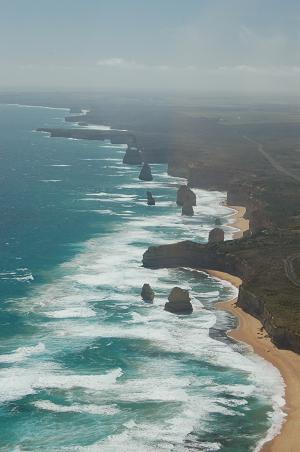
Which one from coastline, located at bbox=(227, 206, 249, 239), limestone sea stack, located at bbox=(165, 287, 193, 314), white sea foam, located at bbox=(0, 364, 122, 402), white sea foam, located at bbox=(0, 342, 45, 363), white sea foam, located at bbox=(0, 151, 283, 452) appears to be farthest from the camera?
coastline, located at bbox=(227, 206, 249, 239)

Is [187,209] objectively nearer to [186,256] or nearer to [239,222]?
[239,222]

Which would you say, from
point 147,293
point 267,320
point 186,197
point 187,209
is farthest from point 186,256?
point 186,197

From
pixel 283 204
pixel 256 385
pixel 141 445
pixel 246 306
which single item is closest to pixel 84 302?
pixel 246 306

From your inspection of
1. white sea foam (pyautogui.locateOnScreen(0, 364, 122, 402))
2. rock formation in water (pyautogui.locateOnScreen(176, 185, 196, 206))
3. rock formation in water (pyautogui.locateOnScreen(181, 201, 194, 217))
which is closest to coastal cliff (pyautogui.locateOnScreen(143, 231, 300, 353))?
white sea foam (pyautogui.locateOnScreen(0, 364, 122, 402))

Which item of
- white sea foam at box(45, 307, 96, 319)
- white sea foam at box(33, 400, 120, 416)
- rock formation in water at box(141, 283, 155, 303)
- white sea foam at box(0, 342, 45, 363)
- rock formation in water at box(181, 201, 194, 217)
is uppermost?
rock formation in water at box(181, 201, 194, 217)

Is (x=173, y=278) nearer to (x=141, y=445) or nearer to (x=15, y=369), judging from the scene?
(x=15, y=369)

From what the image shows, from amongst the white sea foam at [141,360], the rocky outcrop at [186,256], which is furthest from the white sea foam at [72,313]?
the rocky outcrop at [186,256]

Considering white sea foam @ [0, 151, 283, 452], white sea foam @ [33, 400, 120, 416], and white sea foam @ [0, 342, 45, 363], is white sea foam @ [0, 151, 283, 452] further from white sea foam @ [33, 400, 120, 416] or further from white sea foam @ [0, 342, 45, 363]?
white sea foam @ [0, 342, 45, 363]
